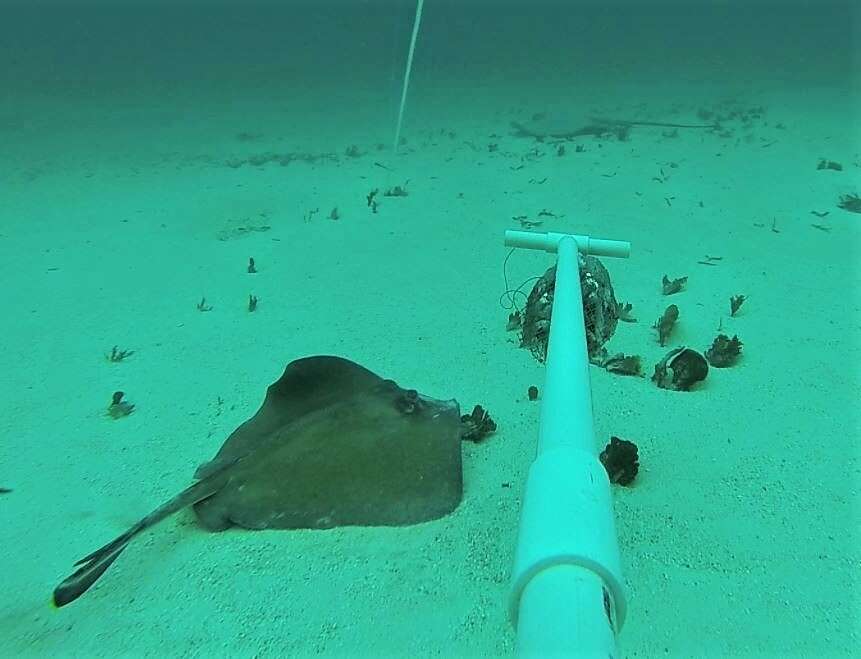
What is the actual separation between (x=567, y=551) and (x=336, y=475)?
165 centimetres

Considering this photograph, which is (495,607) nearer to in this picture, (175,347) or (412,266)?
(175,347)

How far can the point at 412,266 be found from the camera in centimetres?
598

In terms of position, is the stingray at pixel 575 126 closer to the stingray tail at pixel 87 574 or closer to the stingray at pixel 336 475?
the stingray at pixel 336 475

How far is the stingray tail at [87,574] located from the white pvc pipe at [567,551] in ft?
5.80

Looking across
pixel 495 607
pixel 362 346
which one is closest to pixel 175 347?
pixel 362 346

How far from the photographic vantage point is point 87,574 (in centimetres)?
207

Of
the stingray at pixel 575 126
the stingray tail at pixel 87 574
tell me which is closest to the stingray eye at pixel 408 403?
the stingray tail at pixel 87 574

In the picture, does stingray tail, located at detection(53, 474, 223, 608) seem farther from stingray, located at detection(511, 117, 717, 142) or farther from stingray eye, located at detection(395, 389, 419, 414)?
stingray, located at detection(511, 117, 717, 142)

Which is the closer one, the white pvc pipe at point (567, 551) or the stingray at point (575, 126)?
the white pvc pipe at point (567, 551)

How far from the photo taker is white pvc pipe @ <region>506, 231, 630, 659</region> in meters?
0.86

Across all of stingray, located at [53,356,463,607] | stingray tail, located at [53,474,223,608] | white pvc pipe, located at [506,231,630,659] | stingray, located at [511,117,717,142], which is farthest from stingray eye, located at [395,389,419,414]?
stingray, located at [511,117,717,142]

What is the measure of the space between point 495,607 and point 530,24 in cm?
4904

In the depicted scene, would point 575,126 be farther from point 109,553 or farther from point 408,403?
point 109,553

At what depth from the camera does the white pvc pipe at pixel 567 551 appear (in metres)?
0.86
